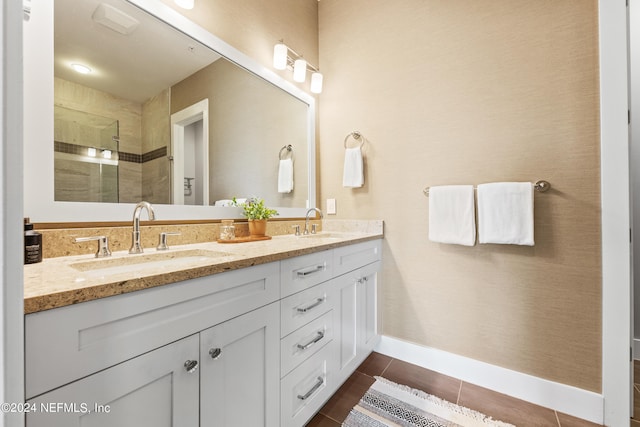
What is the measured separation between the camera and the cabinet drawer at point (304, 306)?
3.39 ft

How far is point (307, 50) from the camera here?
2.11m

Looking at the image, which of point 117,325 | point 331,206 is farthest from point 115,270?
point 331,206

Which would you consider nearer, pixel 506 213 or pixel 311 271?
pixel 311 271

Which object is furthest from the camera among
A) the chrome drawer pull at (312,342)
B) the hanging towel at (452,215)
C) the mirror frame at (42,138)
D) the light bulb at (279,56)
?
the light bulb at (279,56)

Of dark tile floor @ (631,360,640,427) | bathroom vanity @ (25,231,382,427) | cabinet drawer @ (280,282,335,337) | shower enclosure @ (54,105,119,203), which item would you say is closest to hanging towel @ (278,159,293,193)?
bathroom vanity @ (25,231,382,427)

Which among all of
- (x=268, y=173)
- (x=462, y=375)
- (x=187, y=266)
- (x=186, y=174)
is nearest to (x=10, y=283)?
(x=187, y=266)

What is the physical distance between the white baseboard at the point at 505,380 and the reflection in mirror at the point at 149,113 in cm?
145

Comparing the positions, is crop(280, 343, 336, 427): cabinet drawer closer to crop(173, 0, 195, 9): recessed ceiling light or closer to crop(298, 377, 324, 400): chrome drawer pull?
crop(298, 377, 324, 400): chrome drawer pull

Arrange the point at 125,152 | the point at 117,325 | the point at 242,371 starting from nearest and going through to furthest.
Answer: the point at 117,325, the point at 242,371, the point at 125,152

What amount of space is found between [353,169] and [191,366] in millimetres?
1548

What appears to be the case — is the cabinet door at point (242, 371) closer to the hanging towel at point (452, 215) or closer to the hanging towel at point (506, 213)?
the hanging towel at point (452, 215)

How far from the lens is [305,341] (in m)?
1.14

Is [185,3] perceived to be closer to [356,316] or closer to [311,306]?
[311,306]

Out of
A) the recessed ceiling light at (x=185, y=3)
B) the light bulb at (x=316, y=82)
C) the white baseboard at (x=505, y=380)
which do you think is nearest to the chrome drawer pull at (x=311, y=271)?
the white baseboard at (x=505, y=380)
